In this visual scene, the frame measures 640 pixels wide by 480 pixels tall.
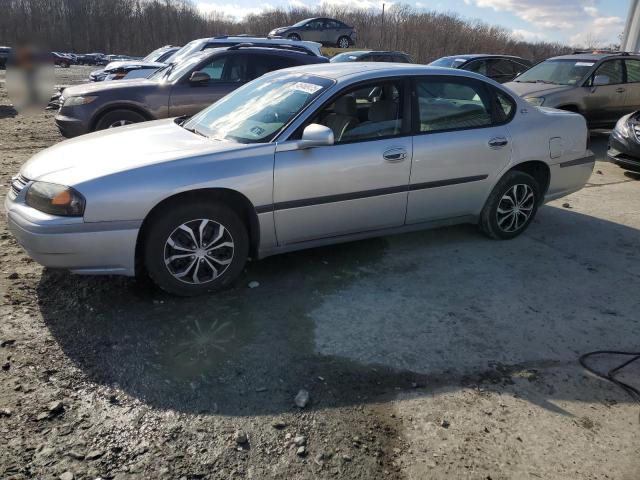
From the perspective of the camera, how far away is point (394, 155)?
13.1ft

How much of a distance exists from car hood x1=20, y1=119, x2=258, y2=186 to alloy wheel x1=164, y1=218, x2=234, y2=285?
513mm

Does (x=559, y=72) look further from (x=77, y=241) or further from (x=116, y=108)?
(x=77, y=241)

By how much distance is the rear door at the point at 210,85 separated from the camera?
296 inches

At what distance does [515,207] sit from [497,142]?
2.45ft

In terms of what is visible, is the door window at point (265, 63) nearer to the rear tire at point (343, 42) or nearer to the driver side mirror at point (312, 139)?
the driver side mirror at point (312, 139)

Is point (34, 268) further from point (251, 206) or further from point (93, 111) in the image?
point (93, 111)

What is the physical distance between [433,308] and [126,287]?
2314 millimetres

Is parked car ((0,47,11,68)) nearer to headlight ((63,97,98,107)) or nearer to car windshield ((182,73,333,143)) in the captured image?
car windshield ((182,73,333,143))

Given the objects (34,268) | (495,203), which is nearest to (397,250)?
(495,203)

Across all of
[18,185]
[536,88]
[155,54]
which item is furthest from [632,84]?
[155,54]

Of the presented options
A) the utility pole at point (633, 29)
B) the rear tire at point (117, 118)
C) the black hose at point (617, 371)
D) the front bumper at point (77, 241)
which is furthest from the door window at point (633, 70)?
the front bumper at point (77, 241)

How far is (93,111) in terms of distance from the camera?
23.4 feet

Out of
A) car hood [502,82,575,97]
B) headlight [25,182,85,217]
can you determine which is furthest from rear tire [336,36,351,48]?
headlight [25,182,85,217]

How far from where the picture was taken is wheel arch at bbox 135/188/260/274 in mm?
3374
